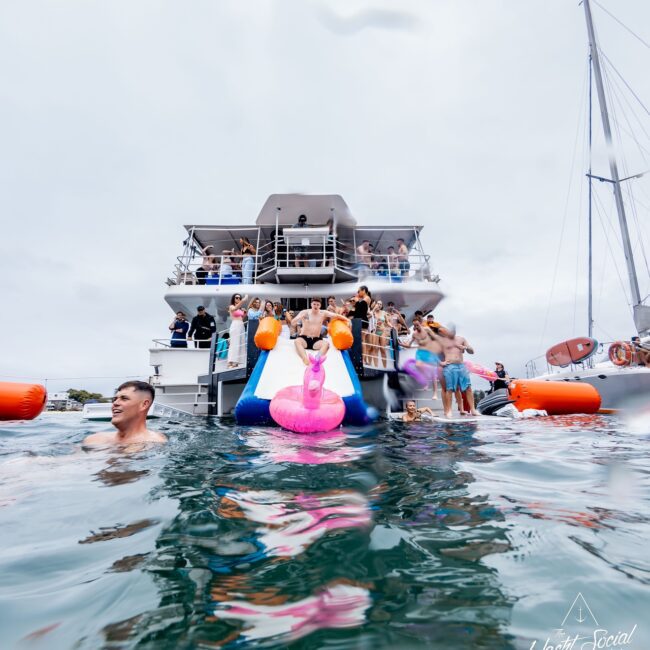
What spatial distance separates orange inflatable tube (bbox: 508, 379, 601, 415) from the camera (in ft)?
26.6

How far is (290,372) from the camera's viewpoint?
22.3 ft

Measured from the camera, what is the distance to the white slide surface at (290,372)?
660 centimetres

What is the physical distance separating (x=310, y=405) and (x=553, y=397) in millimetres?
5315

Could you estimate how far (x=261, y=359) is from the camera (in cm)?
703

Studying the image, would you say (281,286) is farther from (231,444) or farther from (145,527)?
(145,527)

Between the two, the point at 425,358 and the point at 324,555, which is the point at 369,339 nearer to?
the point at 425,358

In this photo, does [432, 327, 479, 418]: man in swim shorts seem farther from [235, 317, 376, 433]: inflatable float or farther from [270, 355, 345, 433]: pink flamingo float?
[270, 355, 345, 433]: pink flamingo float

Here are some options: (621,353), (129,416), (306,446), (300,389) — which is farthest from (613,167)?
(129,416)

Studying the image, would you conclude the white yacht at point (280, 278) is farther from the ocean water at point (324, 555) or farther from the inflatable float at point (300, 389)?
the ocean water at point (324, 555)

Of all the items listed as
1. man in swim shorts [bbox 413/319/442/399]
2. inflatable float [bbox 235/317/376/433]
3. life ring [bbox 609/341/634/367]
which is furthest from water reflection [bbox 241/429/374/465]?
life ring [bbox 609/341/634/367]

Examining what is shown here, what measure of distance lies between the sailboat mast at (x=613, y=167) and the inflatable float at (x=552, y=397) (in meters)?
8.11

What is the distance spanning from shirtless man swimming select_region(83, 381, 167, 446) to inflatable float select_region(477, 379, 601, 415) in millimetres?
6869

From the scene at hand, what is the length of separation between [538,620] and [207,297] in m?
12.2

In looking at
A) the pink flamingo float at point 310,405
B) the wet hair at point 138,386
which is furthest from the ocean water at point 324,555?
the pink flamingo float at point 310,405
